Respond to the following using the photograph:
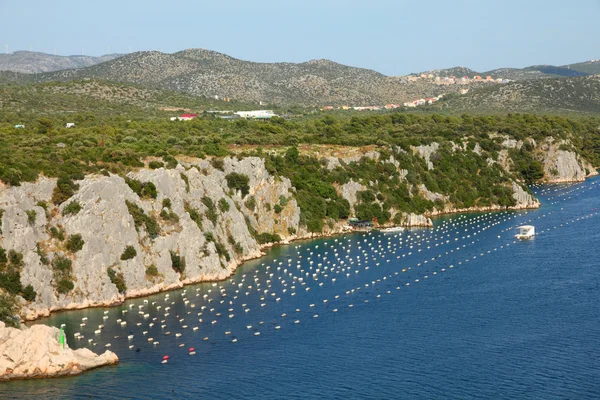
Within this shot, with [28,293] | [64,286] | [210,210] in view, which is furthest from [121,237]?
[210,210]

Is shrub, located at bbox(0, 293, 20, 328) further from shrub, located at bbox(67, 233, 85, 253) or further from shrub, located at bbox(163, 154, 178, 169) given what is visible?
shrub, located at bbox(163, 154, 178, 169)

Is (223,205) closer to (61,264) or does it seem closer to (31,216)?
(61,264)

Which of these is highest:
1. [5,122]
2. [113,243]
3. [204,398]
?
[5,122]

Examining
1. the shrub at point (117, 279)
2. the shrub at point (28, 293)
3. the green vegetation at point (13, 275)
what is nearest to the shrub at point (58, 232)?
the green vegetation at point (13, 275)

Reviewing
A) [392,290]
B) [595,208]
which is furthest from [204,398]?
[595,208]

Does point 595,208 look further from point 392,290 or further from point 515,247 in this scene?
point 392,290

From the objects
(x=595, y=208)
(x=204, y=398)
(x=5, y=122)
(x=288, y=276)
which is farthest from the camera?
→ (x=5, y=122)

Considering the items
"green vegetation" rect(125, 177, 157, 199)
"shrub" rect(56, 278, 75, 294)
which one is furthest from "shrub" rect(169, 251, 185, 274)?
"shrub" rect(56, 278, 75, 294)
